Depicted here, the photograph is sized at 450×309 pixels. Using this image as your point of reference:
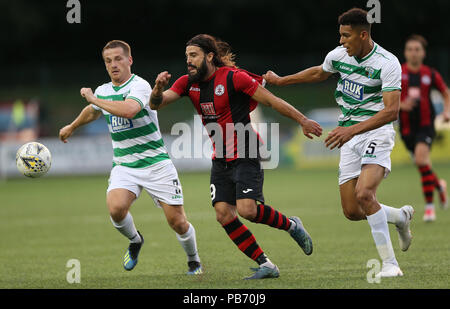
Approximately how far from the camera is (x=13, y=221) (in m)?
12.7

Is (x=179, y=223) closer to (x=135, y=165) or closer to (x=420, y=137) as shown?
(x=135, y=165)

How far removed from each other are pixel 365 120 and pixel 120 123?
7.62ft

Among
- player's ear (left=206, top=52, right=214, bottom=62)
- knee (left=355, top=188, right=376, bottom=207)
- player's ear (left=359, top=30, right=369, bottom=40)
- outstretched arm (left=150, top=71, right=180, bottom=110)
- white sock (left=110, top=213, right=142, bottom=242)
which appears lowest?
white sock (left=110, top=213, right=142, bottom=242)

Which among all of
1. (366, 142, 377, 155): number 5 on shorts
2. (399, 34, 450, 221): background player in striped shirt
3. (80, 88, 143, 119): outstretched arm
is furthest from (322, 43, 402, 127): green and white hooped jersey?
(399, 34, 450, 221): background player in striped shirt

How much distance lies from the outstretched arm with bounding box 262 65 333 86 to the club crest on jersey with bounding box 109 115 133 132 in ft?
4.52

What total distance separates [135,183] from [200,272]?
1.06m

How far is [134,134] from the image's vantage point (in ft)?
24.4

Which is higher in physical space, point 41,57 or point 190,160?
point 41,57

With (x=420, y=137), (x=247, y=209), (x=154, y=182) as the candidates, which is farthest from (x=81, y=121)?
(x=420, y=137)

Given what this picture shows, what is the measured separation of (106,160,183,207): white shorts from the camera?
7363 mm

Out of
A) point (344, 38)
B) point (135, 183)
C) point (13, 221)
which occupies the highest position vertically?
point (344, 38)

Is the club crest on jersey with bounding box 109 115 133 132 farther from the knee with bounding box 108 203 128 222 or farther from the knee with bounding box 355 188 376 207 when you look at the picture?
the knee with bounding box 355 188 376 207

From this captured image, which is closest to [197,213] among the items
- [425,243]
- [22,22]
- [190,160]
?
[425,243]

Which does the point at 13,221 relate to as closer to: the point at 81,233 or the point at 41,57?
the point at 81,233
